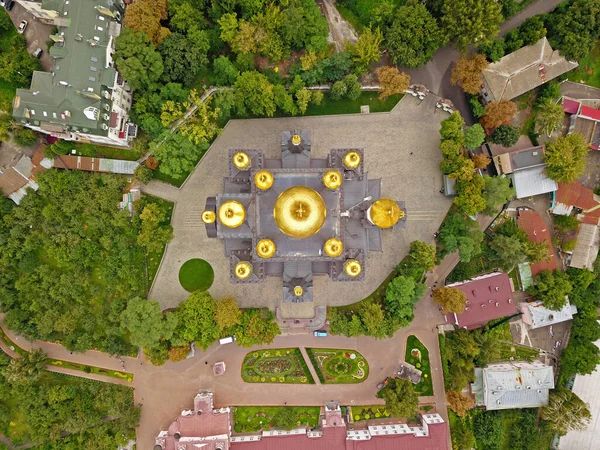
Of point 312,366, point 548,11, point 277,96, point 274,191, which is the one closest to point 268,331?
point 312,366

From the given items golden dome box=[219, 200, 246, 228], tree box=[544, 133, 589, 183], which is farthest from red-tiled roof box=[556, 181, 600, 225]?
golden dome box=[219, 200, 246, 228]

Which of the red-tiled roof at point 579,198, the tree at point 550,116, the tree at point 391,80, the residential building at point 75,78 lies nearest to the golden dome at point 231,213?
the residential building at point 75,78

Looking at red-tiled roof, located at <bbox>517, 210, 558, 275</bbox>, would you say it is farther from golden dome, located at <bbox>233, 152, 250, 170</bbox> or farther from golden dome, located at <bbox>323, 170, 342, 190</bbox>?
golden dome, located at <bbox>233, 152, 250, 170</bbox>

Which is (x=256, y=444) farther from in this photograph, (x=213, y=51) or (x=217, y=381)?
(x=213, y=51)

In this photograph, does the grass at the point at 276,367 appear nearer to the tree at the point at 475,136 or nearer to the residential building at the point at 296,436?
the residential building at the point at 296,436

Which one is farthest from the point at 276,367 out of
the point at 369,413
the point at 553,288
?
the point at 553,288

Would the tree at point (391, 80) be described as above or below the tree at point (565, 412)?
above
